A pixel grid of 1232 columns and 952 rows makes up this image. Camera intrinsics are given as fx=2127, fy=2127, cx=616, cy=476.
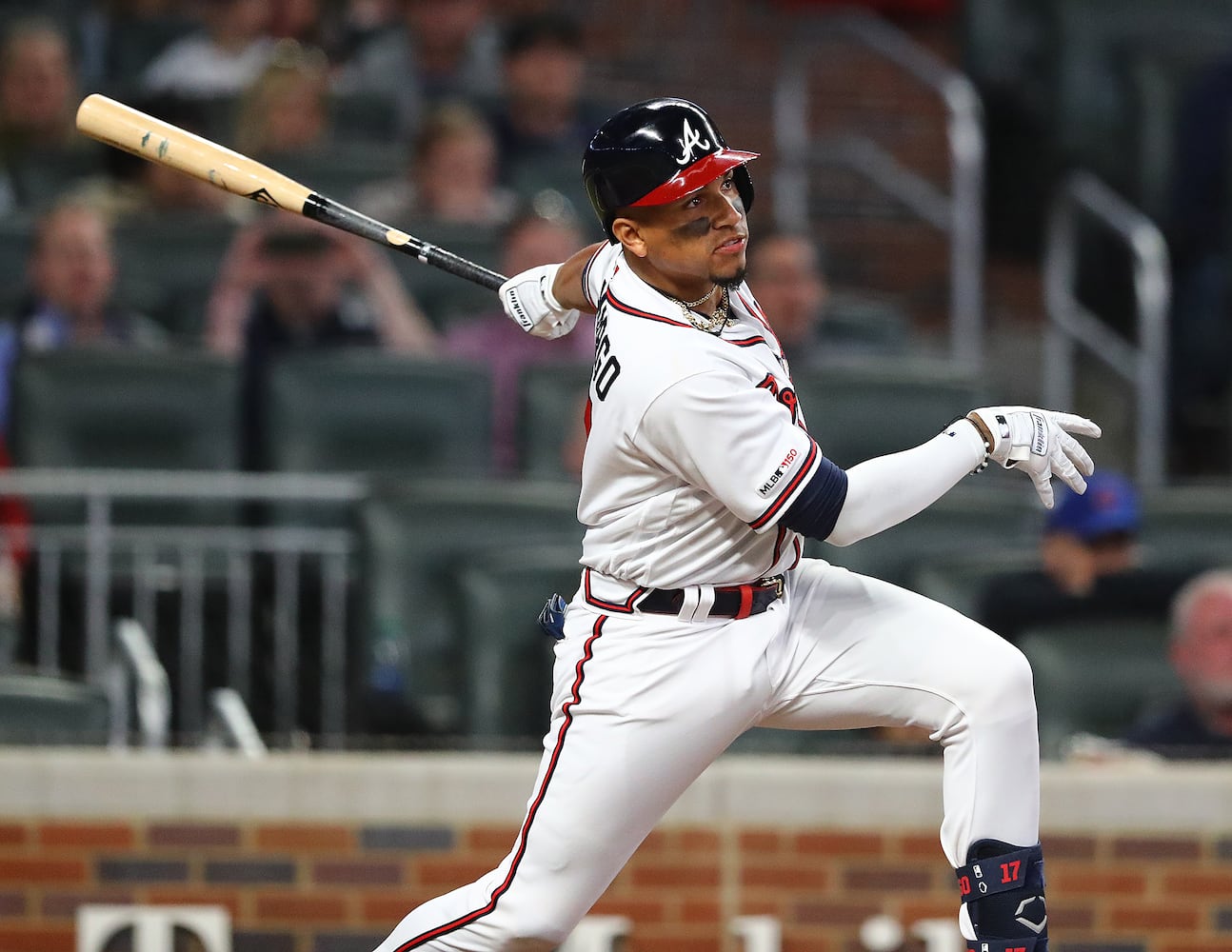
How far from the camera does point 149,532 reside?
589 cm

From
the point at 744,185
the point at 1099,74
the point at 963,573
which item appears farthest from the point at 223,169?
the point at 1099,74

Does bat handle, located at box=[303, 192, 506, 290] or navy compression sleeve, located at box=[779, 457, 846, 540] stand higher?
bat handle, located at box=[303, 192, 506, 290]

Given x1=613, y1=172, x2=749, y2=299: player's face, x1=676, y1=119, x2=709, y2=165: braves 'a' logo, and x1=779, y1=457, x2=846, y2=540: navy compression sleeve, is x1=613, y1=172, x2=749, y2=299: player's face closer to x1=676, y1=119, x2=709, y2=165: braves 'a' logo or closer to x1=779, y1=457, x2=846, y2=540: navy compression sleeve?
x1=676, y1=119, x2=709, y2=165: braves 'a' logo

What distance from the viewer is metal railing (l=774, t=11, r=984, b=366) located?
8.03 metres

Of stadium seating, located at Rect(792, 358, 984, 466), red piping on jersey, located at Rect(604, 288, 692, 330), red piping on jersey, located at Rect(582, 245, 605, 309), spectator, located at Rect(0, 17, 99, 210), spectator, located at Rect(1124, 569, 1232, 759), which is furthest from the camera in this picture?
spectator, located at Rect(0, 17, 99, 210)

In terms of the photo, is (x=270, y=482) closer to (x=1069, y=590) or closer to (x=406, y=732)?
(x=406, y=732)

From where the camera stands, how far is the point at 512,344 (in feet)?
21.6

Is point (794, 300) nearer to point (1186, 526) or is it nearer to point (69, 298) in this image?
point (1186, 526)

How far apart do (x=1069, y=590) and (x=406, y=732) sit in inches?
69.1

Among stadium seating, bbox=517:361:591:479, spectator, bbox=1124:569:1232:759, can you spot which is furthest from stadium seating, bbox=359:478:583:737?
spectator, bbox=1124:569:1232:759

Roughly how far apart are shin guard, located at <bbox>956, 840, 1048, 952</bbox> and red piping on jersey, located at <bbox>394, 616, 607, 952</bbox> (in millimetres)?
691

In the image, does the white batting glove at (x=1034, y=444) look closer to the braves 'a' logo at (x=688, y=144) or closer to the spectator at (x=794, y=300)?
the braves 'a' logo at (x=688, y=144)

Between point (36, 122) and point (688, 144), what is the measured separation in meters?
4.94

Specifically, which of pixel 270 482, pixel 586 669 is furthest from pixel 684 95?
pixel 586 669
